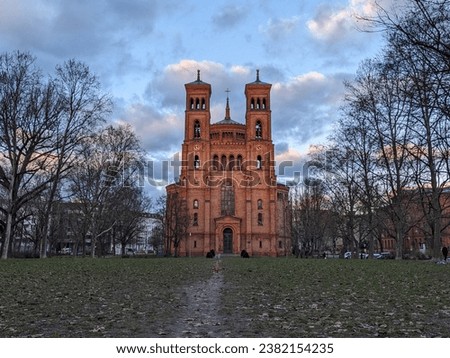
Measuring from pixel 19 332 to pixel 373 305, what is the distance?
6321mm

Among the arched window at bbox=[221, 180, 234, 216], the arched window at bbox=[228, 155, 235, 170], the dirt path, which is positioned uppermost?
the arched window at bbox=[228, 155, 235, 170]

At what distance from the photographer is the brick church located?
67.4 metres

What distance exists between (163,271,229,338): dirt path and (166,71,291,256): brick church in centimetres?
5538

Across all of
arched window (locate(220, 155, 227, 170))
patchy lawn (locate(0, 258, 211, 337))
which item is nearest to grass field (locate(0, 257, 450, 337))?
patchy lawn (locate(0, 258, 211, 337))

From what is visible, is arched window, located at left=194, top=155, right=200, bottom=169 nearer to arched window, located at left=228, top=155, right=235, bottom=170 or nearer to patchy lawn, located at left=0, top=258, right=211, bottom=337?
arched window, located at left=228, top=155, right=235, bottom=170

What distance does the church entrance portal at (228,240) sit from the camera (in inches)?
2656

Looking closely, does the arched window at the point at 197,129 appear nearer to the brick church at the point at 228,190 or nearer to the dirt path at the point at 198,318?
the brick church at the point at 228,190

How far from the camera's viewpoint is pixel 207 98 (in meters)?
72.4

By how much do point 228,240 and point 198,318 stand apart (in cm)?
6046

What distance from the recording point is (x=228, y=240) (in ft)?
222

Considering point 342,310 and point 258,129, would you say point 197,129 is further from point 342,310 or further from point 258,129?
point 342,310

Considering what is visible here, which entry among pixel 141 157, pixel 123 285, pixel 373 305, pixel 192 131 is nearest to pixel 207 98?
pixel 192 131

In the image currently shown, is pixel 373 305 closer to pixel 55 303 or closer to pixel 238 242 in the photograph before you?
pixel 55 303

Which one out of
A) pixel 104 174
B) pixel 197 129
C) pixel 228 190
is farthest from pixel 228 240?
pixel 104 174
